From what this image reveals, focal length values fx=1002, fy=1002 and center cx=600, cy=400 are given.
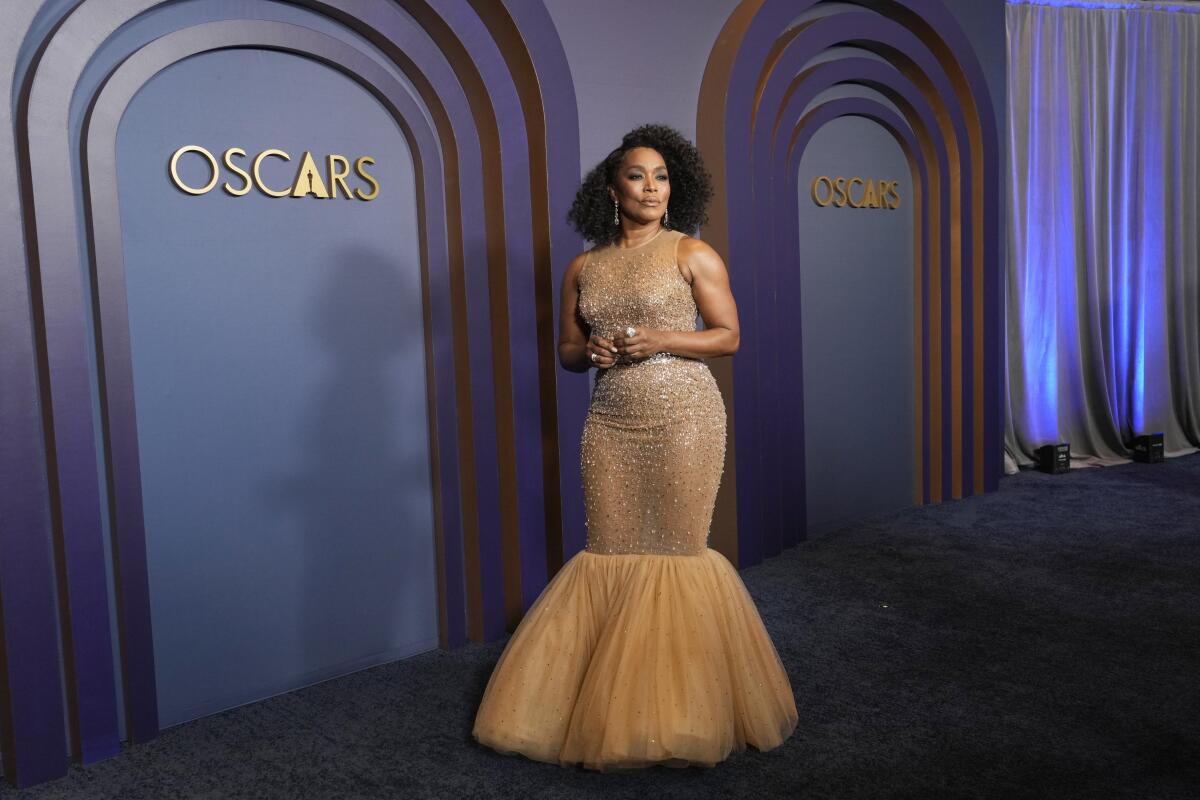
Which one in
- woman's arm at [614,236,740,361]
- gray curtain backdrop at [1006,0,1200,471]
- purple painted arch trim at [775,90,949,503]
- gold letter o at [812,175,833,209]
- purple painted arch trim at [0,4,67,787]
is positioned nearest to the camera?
purple painted arch trim at [0,4,67,787]

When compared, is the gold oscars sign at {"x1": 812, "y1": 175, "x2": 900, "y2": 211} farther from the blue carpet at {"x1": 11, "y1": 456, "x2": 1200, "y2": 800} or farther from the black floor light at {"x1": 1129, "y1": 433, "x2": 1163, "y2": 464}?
the black floor light at {"x1": 1129, "y1": 433, "x2": 1163, "y2": 464}

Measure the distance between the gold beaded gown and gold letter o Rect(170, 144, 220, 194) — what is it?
1243mm

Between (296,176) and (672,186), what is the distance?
1.32 metres

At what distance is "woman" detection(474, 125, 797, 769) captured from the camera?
2.79 meters

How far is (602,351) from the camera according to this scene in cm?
283

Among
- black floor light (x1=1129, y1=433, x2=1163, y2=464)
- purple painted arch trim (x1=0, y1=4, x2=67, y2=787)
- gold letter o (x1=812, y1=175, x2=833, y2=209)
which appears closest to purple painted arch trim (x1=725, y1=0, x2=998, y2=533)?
gold letter o (x1=812, y1=175, x2=833, y2=209)

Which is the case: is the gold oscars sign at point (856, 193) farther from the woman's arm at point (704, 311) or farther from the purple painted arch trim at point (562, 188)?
the woman's arm at point (704, 311)

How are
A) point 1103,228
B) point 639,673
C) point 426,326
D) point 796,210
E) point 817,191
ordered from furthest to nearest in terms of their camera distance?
point 1103,228
point 817,191
point 796,210
point 426,326
point 639,673

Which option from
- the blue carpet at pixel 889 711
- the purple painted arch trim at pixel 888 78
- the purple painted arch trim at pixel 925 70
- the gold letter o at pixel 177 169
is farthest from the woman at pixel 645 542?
the purple painted arch trim at pixel 888 78

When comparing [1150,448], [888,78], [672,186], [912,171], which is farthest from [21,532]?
[1150,448]

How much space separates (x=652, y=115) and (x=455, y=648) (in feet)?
7.85

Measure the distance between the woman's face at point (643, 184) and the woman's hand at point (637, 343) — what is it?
367 mm

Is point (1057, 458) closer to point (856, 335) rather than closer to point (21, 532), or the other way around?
point (856, 335)

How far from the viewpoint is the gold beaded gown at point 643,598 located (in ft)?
9.10
